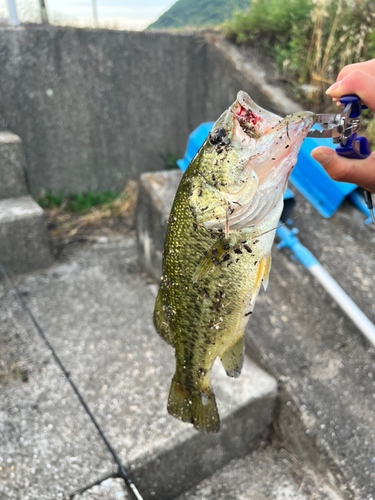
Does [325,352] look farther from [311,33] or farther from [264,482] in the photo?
[311,33]

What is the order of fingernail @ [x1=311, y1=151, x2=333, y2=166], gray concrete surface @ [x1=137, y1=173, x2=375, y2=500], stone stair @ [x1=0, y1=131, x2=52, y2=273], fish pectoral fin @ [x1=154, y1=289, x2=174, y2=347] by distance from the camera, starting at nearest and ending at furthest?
fingernail @ [x1=311, y1=151, x2=333, y2=166], fish pectoral fin @ [x1=154, y1=289, x2=174, y2=347], gray concrete surface @ [x1=137, y1=173, x2=375, y2=500], stone stair @ [x1=0, y1=131, x2=52, y2=273]

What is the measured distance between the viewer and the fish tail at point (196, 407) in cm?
145

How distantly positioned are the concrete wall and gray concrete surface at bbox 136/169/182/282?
1.44 metres

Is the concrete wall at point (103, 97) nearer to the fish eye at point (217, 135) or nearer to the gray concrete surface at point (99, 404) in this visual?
the gray concrete surface at point (99, 404)

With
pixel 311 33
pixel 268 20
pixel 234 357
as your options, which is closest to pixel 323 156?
pixel 234 357

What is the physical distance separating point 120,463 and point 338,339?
5.00ft

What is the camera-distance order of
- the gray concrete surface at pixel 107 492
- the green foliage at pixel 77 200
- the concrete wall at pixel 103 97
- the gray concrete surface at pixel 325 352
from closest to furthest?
the gray concrete surface at pixel 107 492 → the gray concrete surface at pixel 325 352 → the concrete wall at pixel 103 97 → the green foliage at pixel 77 200

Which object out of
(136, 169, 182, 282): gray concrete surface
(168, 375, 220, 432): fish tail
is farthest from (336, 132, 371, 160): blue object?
(136, 169, 182, 282): gray concrete surface

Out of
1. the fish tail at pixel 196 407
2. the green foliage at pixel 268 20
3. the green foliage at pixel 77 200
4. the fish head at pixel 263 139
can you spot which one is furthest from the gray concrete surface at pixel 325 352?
the green foliage at pixel 77 200

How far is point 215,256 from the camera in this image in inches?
48.6

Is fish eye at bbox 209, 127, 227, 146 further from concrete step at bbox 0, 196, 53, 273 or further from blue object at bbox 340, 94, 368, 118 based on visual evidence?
concrete step at bbox 0, 196, 53, 273

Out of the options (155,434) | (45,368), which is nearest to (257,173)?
(155,434)

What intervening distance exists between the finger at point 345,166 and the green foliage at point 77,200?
3.51m

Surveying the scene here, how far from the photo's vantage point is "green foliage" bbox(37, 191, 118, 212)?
4277 millimetres
